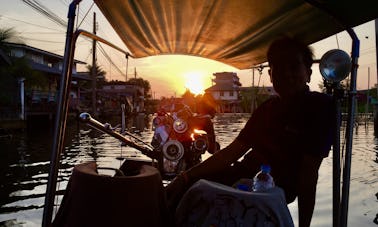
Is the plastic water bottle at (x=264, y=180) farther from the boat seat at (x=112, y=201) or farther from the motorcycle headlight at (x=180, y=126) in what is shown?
the motorcycle headlight at (x=180, y=126)

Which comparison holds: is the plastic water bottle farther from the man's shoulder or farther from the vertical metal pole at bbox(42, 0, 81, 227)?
the vertical metal pole at bbox(42, 0, 81, 227)

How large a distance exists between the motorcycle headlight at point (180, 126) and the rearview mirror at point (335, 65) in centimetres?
478

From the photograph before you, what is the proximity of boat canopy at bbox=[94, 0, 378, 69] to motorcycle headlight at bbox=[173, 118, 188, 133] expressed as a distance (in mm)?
2710

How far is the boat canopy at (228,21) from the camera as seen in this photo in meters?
2.46

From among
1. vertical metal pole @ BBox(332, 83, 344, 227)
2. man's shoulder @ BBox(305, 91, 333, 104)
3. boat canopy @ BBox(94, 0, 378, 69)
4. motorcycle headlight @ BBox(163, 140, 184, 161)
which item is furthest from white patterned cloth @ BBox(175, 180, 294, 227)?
→ motorcycle headlight @ BBox(163, 140, 184, 161)

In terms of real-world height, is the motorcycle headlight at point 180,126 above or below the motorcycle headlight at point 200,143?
above

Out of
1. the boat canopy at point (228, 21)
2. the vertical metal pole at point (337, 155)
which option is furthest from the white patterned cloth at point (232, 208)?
the boat canopy at point (228, 21)

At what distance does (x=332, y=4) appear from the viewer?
2191 millimetres

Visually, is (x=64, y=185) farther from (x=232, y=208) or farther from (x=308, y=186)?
(x=232, y=208)

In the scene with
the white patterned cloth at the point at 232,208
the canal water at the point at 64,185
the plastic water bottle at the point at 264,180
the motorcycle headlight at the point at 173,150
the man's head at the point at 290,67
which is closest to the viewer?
the white patterned cloth at the point at 232,208

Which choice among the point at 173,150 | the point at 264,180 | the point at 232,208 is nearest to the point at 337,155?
the point at 264,180

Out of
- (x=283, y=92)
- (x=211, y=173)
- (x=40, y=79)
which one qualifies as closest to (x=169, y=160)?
(x=211, y=173)

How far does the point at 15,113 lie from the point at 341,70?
23745 mm

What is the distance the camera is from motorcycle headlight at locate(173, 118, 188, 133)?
6773mm
